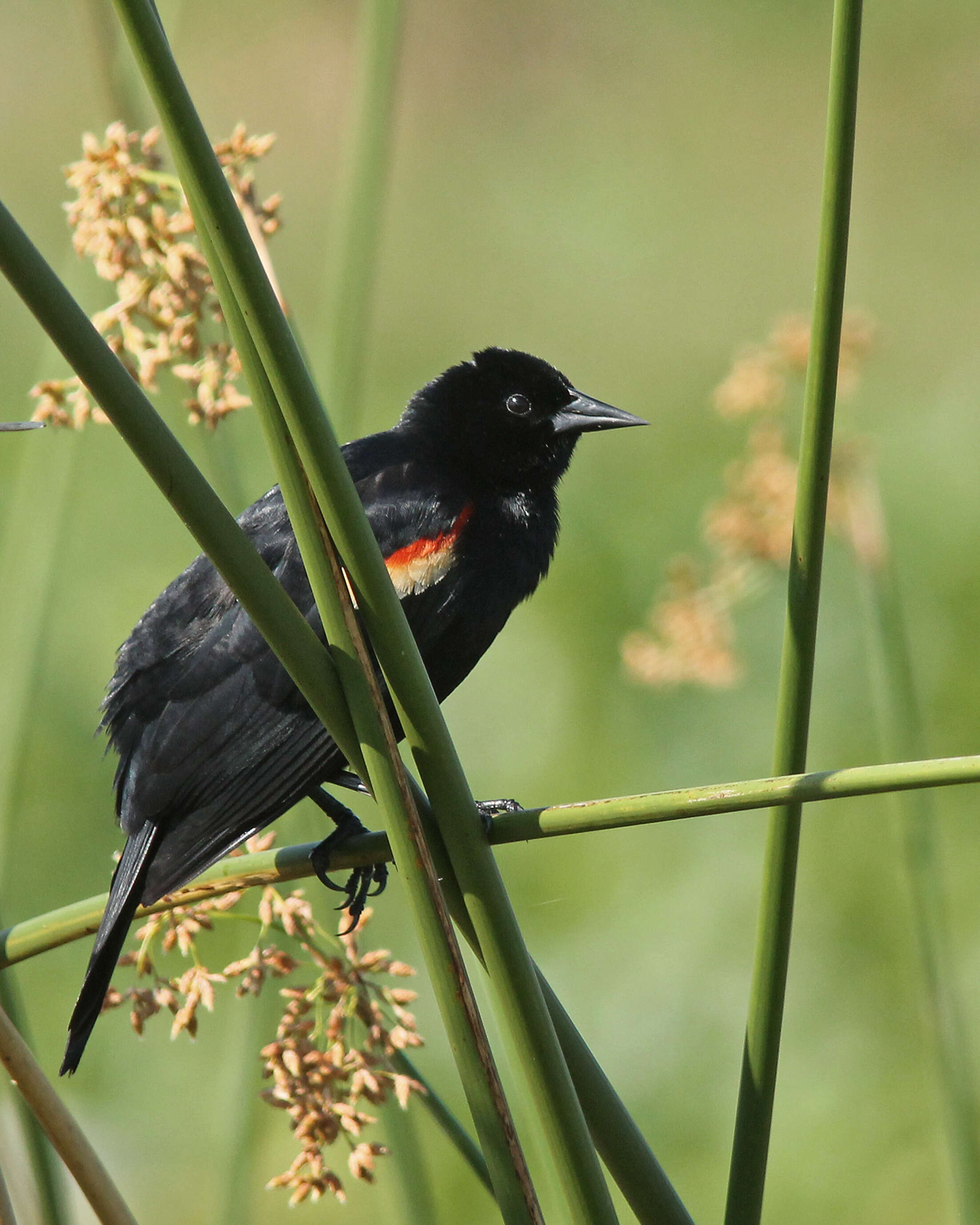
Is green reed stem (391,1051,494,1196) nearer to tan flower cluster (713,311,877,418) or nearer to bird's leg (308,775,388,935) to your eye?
bird's leg (308,775,388,935)

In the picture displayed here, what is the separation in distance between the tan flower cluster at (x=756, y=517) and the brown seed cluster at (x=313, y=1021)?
0.68m

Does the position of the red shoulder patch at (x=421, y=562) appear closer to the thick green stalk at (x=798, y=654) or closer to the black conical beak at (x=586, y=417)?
the black conical beak at (x=586, y=417)

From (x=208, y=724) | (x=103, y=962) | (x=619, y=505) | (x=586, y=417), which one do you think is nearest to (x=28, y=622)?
(x=208, y=724)

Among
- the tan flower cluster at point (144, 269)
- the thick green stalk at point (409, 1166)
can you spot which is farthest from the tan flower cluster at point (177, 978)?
the tan flower cluster at point (144, 269)

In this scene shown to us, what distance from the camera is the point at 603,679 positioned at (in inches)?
150

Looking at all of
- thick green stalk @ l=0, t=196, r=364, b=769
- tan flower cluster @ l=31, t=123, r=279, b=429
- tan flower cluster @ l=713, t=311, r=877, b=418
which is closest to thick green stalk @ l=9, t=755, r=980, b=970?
thick green stalk @ l=0, t=196, r=364, b=769

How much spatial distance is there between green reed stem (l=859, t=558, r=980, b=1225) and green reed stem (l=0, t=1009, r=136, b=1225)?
2.91 ft

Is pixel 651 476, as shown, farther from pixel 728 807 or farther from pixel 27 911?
pixel 728 807

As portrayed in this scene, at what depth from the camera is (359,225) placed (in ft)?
5.09

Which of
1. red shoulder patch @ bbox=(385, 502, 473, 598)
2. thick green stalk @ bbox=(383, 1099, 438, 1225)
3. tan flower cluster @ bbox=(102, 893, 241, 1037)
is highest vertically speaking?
red shoulder patch @ bbox=(385, 502, 473, 598)

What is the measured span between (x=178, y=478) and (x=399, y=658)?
0.19 m

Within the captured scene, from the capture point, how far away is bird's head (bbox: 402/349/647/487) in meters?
2.18

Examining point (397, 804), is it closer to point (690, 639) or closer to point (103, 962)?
point (103, 962)

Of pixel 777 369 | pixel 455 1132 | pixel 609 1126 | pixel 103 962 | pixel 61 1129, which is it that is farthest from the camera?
pixel 777 369
